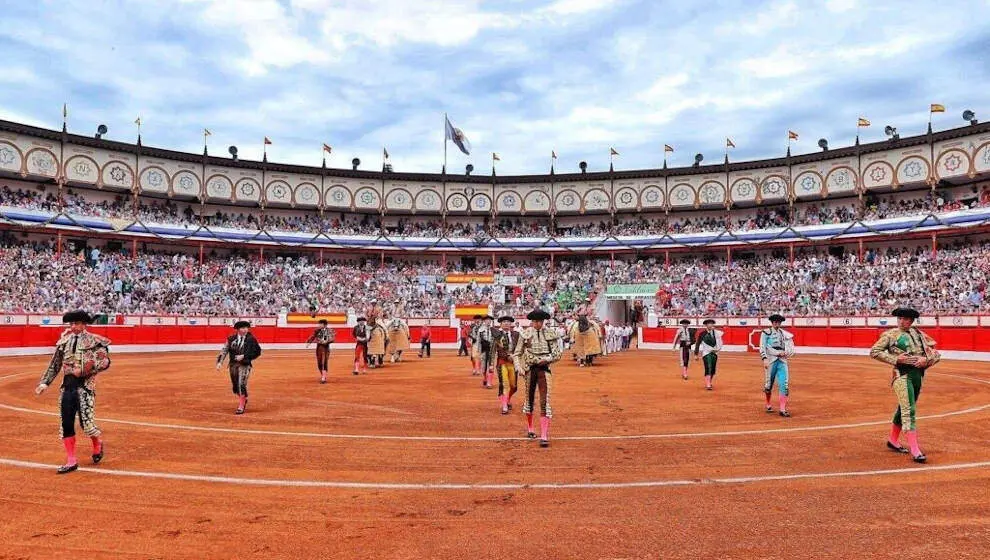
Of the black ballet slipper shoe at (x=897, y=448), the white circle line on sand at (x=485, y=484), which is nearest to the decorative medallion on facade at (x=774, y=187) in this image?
the black ballet slipper shoe at (x=897, y=448)

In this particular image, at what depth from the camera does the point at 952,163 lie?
41.8m

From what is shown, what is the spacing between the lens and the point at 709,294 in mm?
42375

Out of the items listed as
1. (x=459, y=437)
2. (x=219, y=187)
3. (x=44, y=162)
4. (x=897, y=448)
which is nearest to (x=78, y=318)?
(x=459, y=437)

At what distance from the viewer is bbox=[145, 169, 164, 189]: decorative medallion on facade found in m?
47.0

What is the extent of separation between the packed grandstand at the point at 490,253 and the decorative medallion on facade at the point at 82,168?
3.33 feet

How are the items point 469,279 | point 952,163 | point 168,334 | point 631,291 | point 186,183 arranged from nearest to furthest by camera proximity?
point 168,334 < point 952,163 < point 631,291 < point 469,279 < point 186,183

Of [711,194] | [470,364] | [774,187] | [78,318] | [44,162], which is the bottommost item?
[470,364]

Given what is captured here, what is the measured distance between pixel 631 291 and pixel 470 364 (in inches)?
913

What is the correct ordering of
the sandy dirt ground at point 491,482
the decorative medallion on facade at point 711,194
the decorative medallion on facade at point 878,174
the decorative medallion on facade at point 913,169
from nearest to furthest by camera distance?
1. the sandy dirt ground at point 491,482
2. the decorative medallion on facade at point 913,169
3. the decorative medallion on facade at point 878,174
4. the decorative medallion on facade at point 711,194

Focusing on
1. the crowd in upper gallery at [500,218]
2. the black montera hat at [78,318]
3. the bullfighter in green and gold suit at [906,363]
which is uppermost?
the crowd in upper gallery at [500,218]

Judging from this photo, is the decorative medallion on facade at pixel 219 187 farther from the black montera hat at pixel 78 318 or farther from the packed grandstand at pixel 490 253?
the black montera hat at pixel 78 318

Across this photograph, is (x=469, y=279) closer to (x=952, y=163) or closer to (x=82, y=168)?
(x=82, y=168)

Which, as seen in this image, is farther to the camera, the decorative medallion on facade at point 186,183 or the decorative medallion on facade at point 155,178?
the decorative medallion on facade at point 186,183

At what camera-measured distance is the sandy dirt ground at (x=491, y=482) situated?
4.90m
